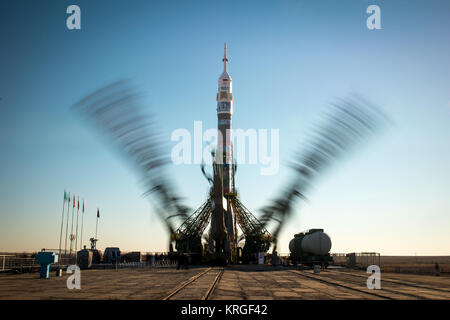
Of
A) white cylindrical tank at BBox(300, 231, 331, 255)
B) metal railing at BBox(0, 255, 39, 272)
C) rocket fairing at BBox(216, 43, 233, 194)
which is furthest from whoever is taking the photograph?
rocket fairing at BBox(216, 43, 233, 194)

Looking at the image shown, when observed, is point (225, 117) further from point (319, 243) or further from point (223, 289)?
point (223, 289)

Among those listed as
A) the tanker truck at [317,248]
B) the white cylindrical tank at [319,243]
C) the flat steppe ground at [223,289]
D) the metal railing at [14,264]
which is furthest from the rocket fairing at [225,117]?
the flat steppe ground at [223,289]

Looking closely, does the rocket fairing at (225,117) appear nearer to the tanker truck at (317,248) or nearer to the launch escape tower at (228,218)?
the launch escape tower at (228,218)

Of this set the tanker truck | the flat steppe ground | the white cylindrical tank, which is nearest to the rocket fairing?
the tanker truck

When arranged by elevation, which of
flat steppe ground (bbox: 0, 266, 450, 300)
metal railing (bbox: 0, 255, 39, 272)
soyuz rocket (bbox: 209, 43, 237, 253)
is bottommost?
metal railing (bbox: 0, 255, 39, 272)

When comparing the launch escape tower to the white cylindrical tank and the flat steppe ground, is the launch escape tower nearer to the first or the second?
the white cylindrical tank

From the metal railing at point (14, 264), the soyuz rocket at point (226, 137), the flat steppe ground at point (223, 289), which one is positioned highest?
the soyuz rocket at point (226, 137)

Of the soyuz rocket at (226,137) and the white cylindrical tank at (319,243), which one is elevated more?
the soyuz rocket at (226,137)

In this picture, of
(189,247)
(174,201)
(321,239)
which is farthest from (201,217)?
(174,201)

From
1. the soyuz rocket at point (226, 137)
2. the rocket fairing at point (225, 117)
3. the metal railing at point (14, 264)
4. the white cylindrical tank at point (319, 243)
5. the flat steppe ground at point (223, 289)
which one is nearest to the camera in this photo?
the flat steppe ground at point (223, 289)

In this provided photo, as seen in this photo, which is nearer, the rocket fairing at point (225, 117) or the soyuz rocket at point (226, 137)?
the soyuz rocket at point (226, 137)

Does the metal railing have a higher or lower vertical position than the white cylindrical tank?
lower

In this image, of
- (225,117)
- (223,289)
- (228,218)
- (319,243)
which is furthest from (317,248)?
(225,117)
